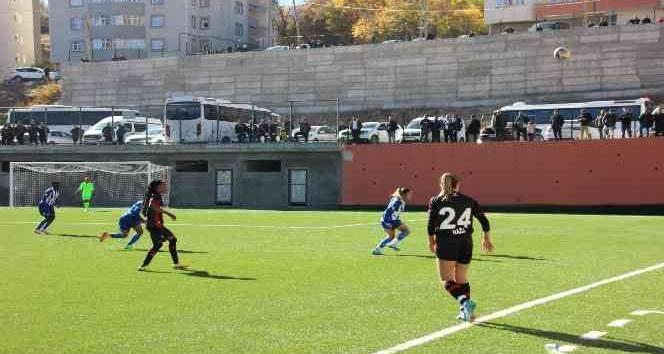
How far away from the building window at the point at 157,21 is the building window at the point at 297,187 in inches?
1573

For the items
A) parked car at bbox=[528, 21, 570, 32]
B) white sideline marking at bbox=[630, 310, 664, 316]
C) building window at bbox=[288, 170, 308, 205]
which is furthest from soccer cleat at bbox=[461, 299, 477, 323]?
parked car at bbox=[528, 21, 570, 32]

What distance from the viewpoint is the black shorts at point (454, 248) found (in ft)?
35.7

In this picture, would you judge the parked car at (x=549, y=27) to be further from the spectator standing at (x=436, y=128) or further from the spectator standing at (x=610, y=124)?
the spectator standing at (x=610, y=124)

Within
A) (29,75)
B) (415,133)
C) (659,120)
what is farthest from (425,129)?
(29,75)

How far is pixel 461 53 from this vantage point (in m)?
55.7

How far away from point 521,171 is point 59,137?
24.1m

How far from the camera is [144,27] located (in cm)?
8062

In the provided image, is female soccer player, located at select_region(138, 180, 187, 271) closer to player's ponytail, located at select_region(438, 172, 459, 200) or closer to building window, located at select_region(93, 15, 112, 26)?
player's ponytail, located at select_region(438, 172, 459, 200)

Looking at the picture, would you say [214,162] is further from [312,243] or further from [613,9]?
[613,9]

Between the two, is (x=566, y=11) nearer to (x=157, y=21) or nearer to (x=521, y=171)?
(x=521, y=171)

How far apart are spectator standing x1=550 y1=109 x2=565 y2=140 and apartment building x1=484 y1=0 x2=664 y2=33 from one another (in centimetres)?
2326

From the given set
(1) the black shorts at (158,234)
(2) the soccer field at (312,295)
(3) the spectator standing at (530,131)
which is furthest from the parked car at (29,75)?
(1) the black shorts at (158,234)

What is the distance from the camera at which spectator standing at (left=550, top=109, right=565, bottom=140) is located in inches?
1481

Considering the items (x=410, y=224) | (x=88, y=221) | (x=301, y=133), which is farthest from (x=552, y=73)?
(x=88, y=221)
